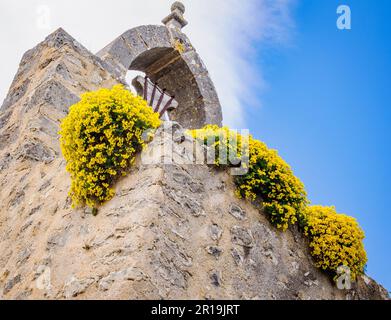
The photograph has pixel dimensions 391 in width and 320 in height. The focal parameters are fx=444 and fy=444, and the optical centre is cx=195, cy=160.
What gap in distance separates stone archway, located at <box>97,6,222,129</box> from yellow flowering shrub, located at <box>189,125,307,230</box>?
3.40 metres

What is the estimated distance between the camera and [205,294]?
105 inches

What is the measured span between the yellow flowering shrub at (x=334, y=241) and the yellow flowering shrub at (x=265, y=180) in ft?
0.71

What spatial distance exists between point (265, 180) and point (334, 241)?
0.79m

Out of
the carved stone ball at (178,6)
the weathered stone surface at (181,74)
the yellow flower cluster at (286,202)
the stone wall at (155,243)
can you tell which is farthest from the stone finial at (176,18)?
the yellow flower cluster at (286,202)

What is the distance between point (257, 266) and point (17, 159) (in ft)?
8.97

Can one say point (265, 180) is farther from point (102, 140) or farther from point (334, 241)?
point (102, 140)

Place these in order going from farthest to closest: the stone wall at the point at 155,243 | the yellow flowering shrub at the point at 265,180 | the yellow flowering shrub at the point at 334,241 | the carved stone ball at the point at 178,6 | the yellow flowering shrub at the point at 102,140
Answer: the carved stone ball at the point at 178,6, the yellow flowering shrub at the point at 334,241, the yellow flowering shrub at the point at 265,180, the yellow flowering shrub at the point at 102,140, the stone wall at the point at 155,243

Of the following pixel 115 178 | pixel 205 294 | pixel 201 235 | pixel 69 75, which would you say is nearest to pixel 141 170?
pixel 115 178

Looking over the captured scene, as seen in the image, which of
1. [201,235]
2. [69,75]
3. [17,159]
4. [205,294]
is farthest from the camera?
[69,75]

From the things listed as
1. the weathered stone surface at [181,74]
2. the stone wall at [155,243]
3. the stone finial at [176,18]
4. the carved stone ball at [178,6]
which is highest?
the carved stone ball at [178,6]

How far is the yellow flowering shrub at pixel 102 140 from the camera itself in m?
3.08

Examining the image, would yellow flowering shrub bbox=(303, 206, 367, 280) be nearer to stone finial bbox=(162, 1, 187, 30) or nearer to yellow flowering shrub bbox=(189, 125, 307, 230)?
yellow flowering shrub bbox=(189, 125, 307, 230)

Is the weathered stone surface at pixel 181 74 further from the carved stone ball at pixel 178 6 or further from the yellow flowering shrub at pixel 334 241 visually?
the yellow flowering shrub at pixel 334 241
